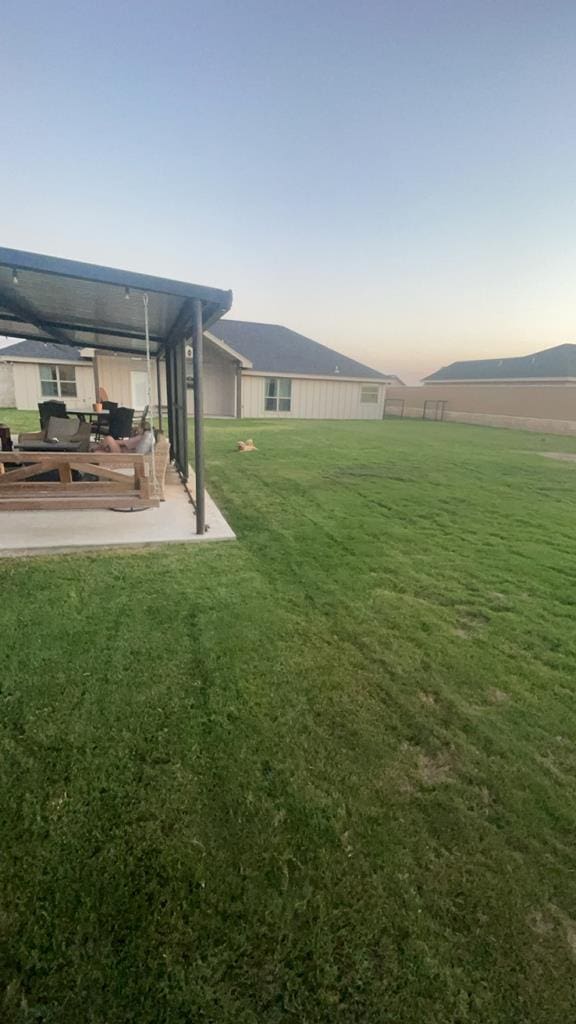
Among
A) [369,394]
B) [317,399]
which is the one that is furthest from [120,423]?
[369,394]

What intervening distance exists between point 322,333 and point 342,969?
139 ft

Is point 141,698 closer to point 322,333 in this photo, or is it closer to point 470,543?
point 470,543

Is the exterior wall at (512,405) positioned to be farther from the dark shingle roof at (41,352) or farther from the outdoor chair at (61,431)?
the dark shingle roof at (41,352)

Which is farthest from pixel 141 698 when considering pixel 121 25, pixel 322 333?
pixel 322 333

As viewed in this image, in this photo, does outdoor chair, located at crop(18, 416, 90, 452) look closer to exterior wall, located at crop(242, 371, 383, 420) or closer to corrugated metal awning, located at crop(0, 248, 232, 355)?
corrugated metal awning, located at crop(0, 248, 232, 355)

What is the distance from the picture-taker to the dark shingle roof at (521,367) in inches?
1149

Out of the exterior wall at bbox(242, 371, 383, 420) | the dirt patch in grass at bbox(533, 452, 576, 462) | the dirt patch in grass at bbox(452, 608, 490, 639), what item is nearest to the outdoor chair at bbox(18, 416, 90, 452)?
the dirt patch in grass at bbox(452, 608, 490, 639)

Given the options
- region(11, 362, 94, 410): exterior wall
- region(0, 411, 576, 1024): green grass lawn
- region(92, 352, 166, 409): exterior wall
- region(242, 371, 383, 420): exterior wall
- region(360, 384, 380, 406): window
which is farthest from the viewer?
region(360, 384, 380, 406): window

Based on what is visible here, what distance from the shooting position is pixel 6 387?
2192 cm

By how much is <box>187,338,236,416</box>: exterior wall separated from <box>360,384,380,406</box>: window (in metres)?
8.04

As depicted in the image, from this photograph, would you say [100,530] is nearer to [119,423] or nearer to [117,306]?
[117,306]

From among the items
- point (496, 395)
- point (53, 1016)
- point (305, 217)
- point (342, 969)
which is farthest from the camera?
point (496, 395)

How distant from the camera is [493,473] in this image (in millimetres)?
10211

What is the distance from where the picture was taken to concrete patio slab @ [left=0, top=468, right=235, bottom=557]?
4688 mm
